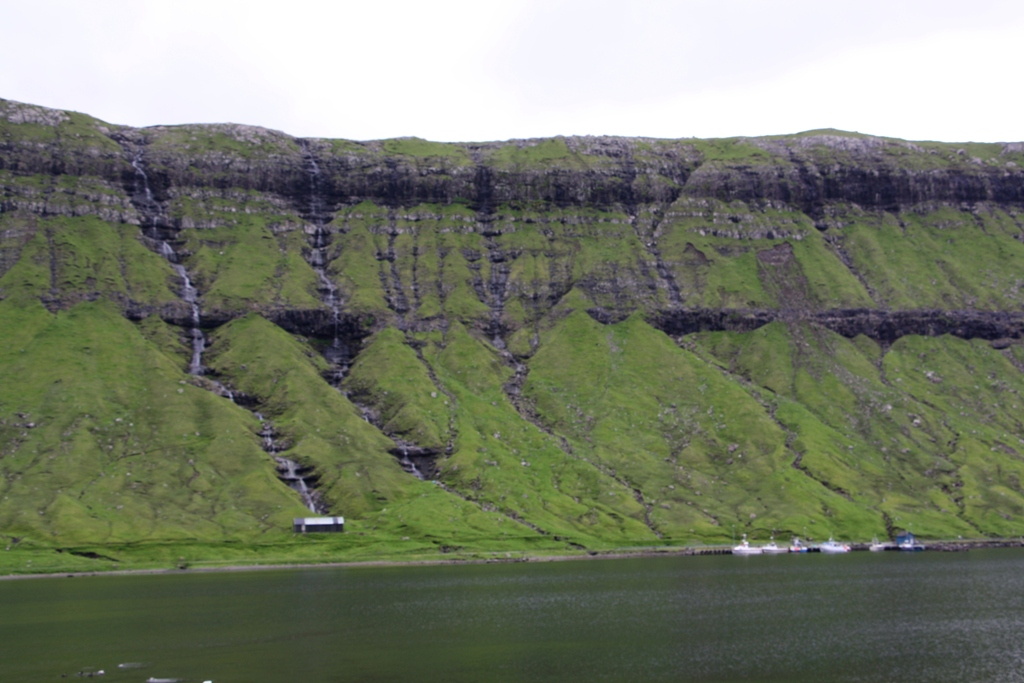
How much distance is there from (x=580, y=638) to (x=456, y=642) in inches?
456

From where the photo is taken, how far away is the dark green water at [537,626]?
7475cm

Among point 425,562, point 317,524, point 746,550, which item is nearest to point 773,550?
point 746,550

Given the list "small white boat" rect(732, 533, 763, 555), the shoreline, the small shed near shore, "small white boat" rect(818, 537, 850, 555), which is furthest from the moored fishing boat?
the small shed near shore

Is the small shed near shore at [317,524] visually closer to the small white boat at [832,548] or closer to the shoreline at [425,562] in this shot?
the shoreline at [425,562]

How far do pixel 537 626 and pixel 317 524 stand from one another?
362 ft

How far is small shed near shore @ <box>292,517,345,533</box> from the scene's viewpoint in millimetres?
197000

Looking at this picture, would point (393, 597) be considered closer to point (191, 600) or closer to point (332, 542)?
point (191, 600)

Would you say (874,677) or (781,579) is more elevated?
(874,677)

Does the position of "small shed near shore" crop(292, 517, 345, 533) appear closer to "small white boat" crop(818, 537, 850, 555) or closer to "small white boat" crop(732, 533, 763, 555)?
"small white boat" crop(732, 533, 763, 555)

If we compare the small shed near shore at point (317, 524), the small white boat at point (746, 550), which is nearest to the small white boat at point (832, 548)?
the small white boat at point (746, 550)

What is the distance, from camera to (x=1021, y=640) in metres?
84.2

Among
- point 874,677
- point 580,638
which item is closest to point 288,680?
point 580,638

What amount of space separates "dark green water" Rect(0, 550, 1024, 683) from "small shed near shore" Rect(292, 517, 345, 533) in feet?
144

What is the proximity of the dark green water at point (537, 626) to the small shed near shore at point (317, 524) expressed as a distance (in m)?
43.8
